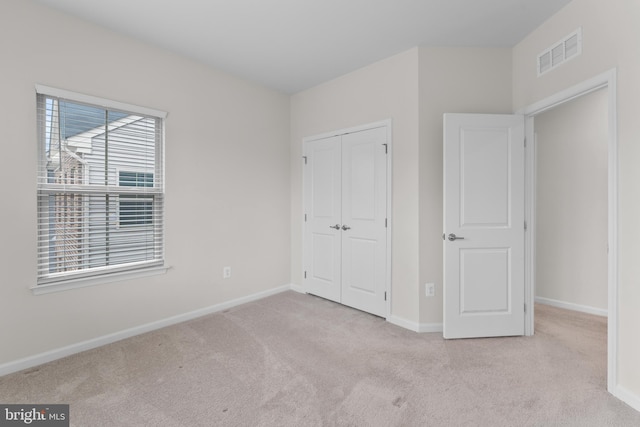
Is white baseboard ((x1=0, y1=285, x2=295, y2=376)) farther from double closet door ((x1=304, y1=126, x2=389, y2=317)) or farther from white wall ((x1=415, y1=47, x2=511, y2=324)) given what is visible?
white wall ((x1=415, y1=47, x2=511, y2=324))

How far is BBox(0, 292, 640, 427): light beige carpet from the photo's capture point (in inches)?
68.2

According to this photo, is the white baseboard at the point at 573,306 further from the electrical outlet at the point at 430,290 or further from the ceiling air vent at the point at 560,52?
the ceiling air vent at the point at 560,52

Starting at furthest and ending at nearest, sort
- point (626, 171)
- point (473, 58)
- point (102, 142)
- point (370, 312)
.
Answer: point (370, 312)
point (473, 58)
point (102, 142)
point (626, 171)

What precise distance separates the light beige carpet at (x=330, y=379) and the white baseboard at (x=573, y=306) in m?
0.27

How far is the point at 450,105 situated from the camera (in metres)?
2.86

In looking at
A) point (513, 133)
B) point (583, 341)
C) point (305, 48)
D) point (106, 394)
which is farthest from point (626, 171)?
point (106, 394)

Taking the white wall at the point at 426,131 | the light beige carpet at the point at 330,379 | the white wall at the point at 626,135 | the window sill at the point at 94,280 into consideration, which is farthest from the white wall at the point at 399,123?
the window sill at the point at 94,280

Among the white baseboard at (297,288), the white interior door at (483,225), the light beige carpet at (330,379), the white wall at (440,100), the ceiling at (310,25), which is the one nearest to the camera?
the light beige carpet at (330,379)

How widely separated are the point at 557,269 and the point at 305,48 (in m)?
3.72

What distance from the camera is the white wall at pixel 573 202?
10.5 ft

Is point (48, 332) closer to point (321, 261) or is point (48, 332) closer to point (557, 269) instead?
point (321, 261)

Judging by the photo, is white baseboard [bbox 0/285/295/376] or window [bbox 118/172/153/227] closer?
white baseboard [bbox 0/285/295/376]

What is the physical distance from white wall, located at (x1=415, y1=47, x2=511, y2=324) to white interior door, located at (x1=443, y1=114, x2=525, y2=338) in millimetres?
187

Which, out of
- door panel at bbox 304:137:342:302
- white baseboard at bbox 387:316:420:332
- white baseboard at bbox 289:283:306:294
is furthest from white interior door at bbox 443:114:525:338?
white baseboard at bbox 289:283:306:294
